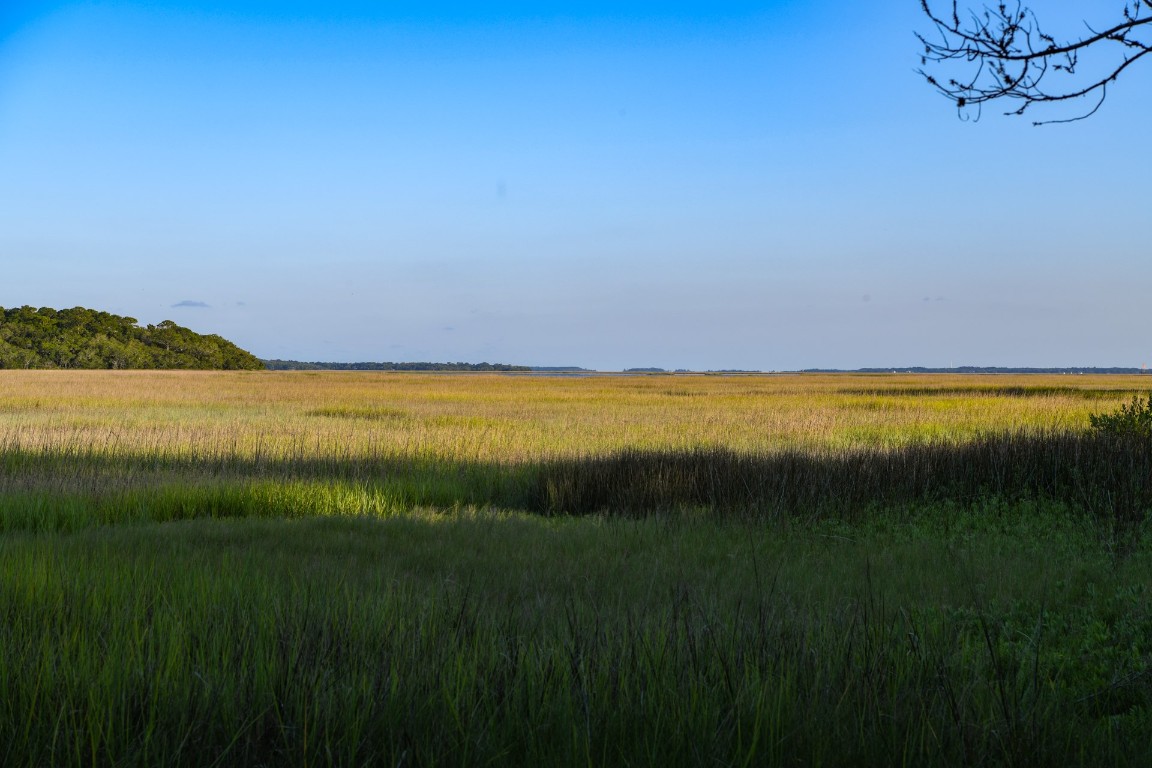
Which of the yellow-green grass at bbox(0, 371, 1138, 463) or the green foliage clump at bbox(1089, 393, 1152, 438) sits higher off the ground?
the green foliage clump at bbox(1089, 393, 1152, 438)

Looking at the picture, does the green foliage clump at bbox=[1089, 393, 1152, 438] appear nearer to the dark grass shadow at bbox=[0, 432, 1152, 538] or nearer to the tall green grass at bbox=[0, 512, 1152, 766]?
the dark grass shadow at bbox=[0, 432, 1152, 538]

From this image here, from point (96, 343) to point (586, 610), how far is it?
10728 cm

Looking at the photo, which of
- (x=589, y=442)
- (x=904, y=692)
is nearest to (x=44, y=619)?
(x=904, y=692)

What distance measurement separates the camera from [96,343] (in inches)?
3765

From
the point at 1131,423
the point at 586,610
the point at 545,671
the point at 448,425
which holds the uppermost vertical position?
the point at 1131,423

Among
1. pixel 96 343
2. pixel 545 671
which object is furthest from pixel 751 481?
pixel 96 343

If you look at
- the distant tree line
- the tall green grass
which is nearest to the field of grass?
the tall green grass

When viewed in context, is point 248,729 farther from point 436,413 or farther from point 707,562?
point 436,413

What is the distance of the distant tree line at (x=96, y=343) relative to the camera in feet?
306

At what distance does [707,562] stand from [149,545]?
4732 mm

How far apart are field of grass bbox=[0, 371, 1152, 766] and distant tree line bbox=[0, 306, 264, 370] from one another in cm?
9313

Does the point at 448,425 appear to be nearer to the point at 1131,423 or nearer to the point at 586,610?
the point at 1131,423

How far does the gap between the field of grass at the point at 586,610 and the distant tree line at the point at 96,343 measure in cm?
9313

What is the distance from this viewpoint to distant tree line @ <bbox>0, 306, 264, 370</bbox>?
306 feet
